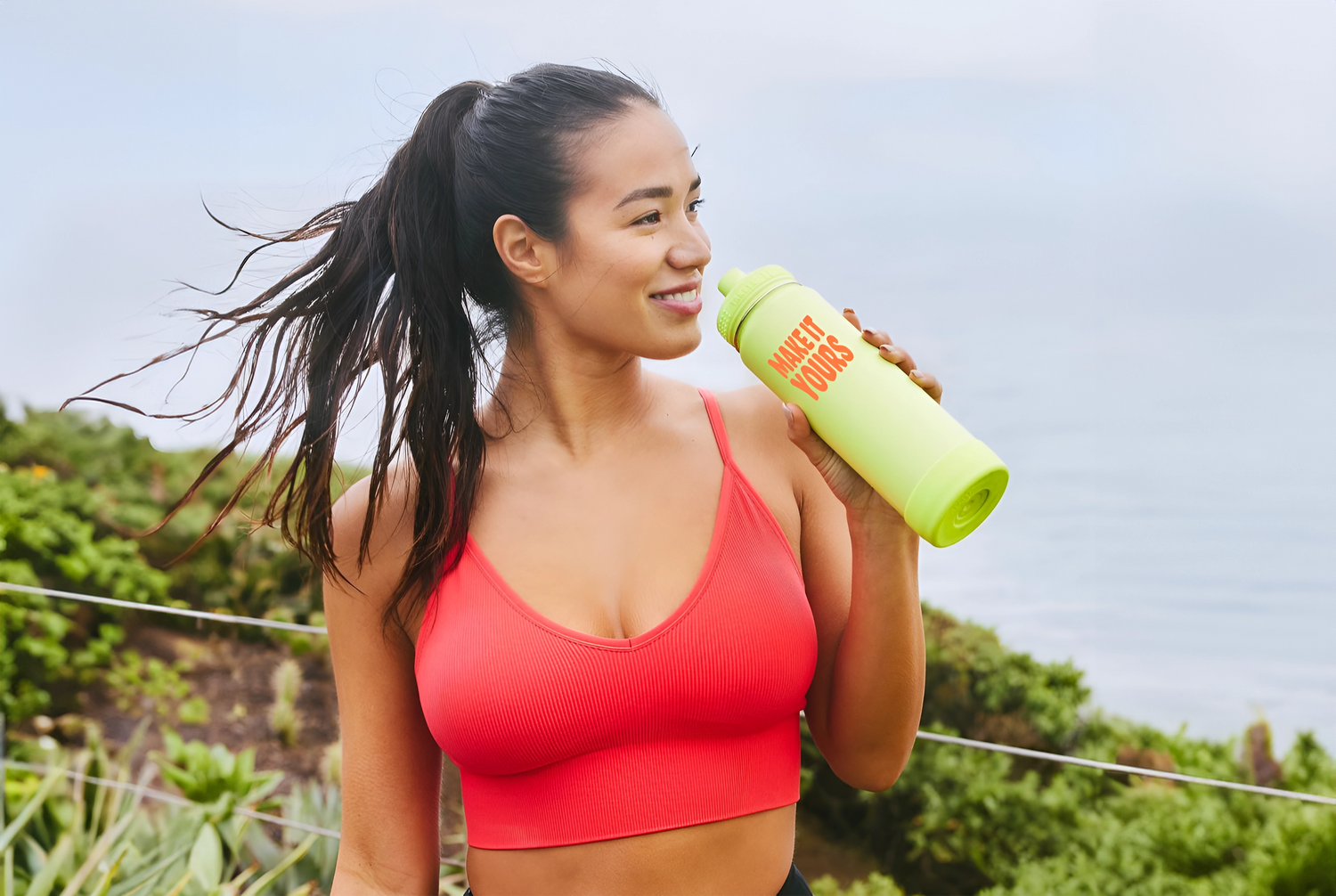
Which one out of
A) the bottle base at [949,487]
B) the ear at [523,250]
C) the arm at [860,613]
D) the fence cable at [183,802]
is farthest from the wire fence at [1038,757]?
the ear at [523,250]

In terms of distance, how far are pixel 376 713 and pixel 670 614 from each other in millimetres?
448

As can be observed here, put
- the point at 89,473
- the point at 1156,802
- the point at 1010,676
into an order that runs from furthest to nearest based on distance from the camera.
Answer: the point at 89,473
the point at 1010,676
the point at 1156,802

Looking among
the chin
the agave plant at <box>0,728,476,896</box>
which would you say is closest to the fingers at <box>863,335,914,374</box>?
the chin

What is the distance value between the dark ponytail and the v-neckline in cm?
7

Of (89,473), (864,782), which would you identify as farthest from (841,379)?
(89,473)

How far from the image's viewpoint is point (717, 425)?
4.64 ft

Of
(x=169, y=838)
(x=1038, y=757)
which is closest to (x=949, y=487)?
(x=1038, y=757)

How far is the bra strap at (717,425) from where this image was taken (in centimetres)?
138

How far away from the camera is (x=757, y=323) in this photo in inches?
47.0

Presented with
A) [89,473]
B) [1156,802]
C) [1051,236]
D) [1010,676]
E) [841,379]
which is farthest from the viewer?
[89,473]

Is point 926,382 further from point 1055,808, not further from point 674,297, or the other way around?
point 1055,808

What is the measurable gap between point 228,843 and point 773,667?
2.42 m

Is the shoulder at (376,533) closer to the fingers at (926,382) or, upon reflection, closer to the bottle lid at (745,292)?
the bottle lid at (745,292)

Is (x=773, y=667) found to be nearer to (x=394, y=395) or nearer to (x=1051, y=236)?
(x=394, y=395)
